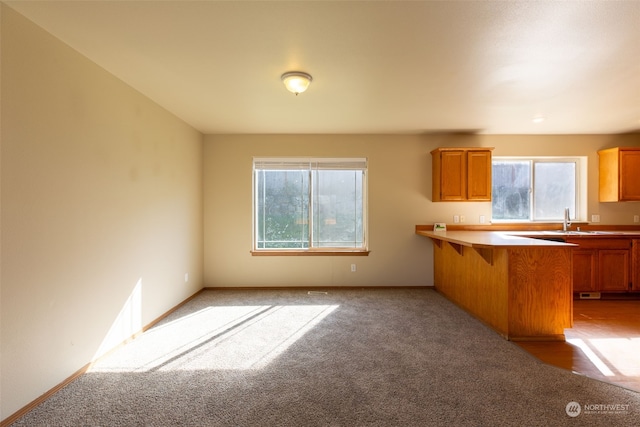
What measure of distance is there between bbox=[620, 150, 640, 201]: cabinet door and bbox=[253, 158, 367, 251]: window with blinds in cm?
378

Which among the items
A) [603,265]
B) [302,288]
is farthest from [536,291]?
[302,288]

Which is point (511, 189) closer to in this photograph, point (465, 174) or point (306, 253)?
point (465, 174)

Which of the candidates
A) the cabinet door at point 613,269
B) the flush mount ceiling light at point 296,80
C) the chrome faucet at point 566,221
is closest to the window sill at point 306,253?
the flush mount ceiling light at point 296,80

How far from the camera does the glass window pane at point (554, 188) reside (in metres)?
4.71

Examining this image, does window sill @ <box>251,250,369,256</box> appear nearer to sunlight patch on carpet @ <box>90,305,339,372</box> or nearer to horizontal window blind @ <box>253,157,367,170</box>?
sunlight patch on carpet @ <box>90,305,339,372</box>

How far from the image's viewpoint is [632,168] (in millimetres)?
4297

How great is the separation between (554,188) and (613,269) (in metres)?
1.39

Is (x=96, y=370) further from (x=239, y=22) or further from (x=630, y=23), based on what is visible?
(x=630, y=23)

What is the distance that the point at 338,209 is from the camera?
15.4ft

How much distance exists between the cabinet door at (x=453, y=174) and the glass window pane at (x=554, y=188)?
1.42m

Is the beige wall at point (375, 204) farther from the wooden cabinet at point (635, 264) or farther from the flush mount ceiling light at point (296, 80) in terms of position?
the flush mount ceiling light at point (296, 80)

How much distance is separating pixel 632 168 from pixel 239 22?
573 cm

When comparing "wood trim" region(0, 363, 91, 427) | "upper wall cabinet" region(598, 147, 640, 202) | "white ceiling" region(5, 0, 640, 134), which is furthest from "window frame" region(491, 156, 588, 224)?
"wood trim" region(0, 363, 91, 427)

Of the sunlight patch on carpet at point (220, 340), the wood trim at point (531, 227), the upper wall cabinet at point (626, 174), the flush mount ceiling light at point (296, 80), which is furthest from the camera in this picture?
the wood trim at point (531, 227)
